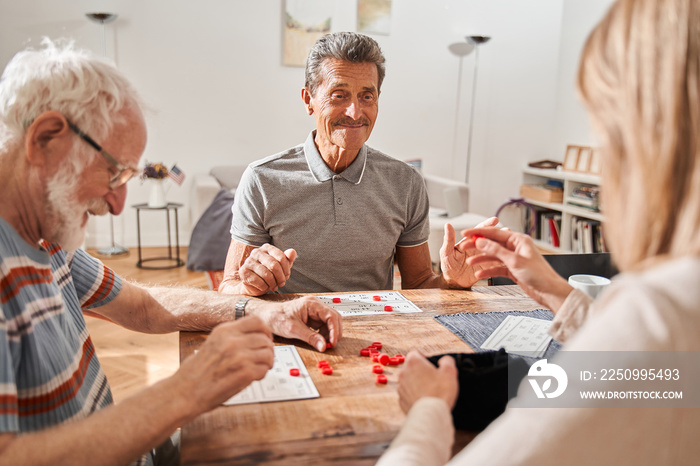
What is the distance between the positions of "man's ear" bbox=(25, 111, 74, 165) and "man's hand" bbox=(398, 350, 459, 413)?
698 mm

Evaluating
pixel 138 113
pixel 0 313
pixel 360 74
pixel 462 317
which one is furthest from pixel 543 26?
pixel 0 313

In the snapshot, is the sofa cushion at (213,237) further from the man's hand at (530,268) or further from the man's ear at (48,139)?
the man's ear at (48,139)

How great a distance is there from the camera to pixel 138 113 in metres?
1.16

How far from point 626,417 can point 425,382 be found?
1.15ft

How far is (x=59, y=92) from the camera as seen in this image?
1.04 metres

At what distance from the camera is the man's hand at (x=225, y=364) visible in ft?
3.25

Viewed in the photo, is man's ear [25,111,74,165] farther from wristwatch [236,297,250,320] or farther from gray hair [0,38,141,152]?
wristwatch [236,297,250,320]

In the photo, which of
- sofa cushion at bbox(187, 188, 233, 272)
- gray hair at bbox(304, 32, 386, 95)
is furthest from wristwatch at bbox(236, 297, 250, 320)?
sofa cushion at bbox(187, 188, 233, 272)

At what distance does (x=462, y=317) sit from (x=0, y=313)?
1.02 metres

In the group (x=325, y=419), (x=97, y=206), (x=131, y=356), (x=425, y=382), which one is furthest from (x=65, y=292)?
(x=131, y=356)

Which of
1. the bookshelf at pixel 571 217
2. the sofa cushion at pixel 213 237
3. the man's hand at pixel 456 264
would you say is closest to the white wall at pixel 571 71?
the bookshelf at pixel 571 217

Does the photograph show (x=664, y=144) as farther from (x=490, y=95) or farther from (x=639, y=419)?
(x=490, y=95)

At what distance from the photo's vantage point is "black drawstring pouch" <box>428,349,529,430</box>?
100cm

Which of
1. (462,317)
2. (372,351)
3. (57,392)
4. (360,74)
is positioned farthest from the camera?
(360,74)
